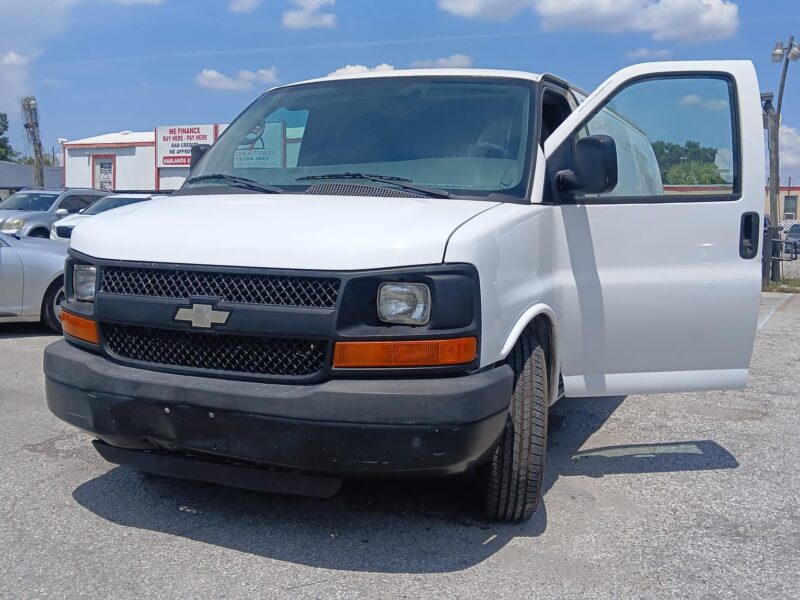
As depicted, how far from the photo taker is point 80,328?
11.5 feet

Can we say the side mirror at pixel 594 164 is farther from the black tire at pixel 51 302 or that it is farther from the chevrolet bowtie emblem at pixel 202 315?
the black tire at pixel 51 302

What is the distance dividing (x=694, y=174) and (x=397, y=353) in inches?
85.7

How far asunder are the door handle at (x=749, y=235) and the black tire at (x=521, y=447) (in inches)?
51.5

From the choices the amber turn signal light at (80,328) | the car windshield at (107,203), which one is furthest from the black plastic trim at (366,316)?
the car windshield at (107,203)

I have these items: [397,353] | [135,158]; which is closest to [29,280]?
[397,353]

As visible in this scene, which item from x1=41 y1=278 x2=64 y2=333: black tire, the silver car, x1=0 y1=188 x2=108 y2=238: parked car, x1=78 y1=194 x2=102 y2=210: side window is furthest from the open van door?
x1=78 y1=194 x2=102 y2=210: side window

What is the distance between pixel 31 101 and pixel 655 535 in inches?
1588

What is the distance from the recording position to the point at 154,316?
10.5 ft

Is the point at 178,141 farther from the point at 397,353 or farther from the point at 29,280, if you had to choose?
the point at 397,353

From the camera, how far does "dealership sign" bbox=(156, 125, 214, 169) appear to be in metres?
32.4

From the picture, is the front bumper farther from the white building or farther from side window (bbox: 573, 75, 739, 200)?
the white building

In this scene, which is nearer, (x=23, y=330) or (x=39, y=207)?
(x=23, y=330)

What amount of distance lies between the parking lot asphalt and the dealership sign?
2882cm

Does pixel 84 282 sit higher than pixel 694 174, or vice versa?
pixel 694 174
